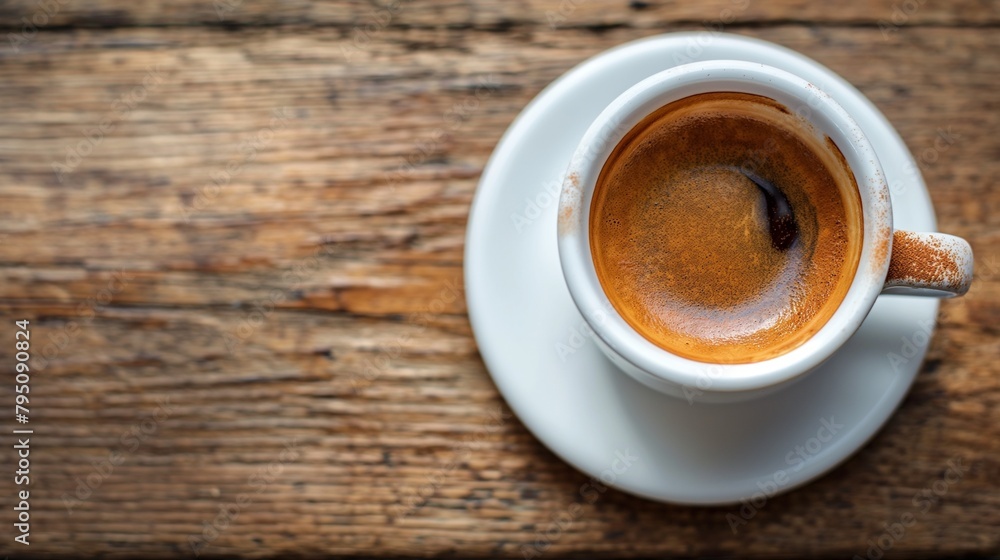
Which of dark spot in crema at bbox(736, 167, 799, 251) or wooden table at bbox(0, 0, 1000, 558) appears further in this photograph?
wooden table at bbox(0, 0, 1000, 558)

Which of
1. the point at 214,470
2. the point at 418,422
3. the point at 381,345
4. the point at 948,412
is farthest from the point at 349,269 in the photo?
the point at 948,412

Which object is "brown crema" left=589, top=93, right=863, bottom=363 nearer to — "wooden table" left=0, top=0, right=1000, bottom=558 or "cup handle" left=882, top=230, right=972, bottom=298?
"cup handle" left=882, top=230, right=972, bottom=298

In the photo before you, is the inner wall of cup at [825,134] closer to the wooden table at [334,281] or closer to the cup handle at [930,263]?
the cup handle at [930,263]

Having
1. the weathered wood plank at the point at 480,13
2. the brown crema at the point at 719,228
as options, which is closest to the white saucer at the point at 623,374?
the brown crema at the point at 719,228

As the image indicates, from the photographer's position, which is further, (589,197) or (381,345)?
(381,345)

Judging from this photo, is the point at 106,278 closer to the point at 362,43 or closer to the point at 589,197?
the point at 362,43

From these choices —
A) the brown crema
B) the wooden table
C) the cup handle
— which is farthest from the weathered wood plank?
the cup handle

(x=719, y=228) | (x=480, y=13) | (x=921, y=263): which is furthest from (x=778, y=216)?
(x=480, y=13)

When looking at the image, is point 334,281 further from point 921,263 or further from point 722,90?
point 921,263
